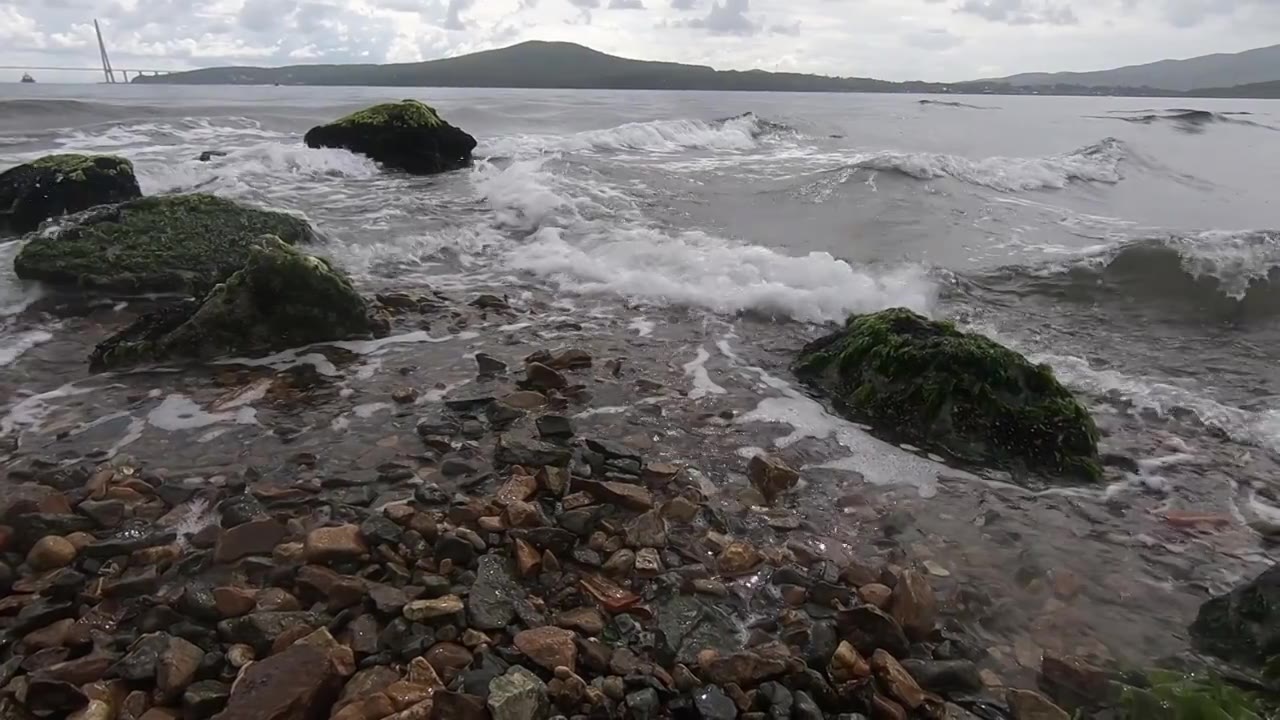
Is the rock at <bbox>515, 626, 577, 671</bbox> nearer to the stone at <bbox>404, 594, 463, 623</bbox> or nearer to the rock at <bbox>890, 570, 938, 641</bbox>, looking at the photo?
the stone at <bbox>404, 594, 463, 623</bbox>

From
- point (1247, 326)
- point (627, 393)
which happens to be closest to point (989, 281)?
point (1247, 326)

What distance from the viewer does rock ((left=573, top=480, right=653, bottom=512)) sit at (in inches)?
154

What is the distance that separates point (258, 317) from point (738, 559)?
470 centimetres

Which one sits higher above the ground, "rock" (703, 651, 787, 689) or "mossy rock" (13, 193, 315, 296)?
"mossy rock" (13, 193, 315, 296)

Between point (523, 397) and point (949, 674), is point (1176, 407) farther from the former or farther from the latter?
point (523, 397)

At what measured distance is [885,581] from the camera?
3400mm

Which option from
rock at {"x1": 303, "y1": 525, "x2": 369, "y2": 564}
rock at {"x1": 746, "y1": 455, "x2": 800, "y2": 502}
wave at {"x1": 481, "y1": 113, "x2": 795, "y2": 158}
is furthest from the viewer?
wave at {"x1": 481, "y1": 113, "x2": 795, "y2": 158}

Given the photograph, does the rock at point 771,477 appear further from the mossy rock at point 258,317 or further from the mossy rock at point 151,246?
the mossy rock at point 151,246

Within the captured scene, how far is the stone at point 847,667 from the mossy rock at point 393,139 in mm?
16096

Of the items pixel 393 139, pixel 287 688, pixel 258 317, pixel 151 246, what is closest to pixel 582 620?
pixel 287 688

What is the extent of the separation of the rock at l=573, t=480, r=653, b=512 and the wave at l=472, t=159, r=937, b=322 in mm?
3919

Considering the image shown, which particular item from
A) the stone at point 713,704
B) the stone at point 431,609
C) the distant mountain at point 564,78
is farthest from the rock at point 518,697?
the distant mountain at point 564,78

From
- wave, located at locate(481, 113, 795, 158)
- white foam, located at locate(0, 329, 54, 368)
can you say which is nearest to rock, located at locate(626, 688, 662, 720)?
white foam, located at locate(0, 329, 54, 368)

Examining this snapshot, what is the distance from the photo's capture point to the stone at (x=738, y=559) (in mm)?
3480
